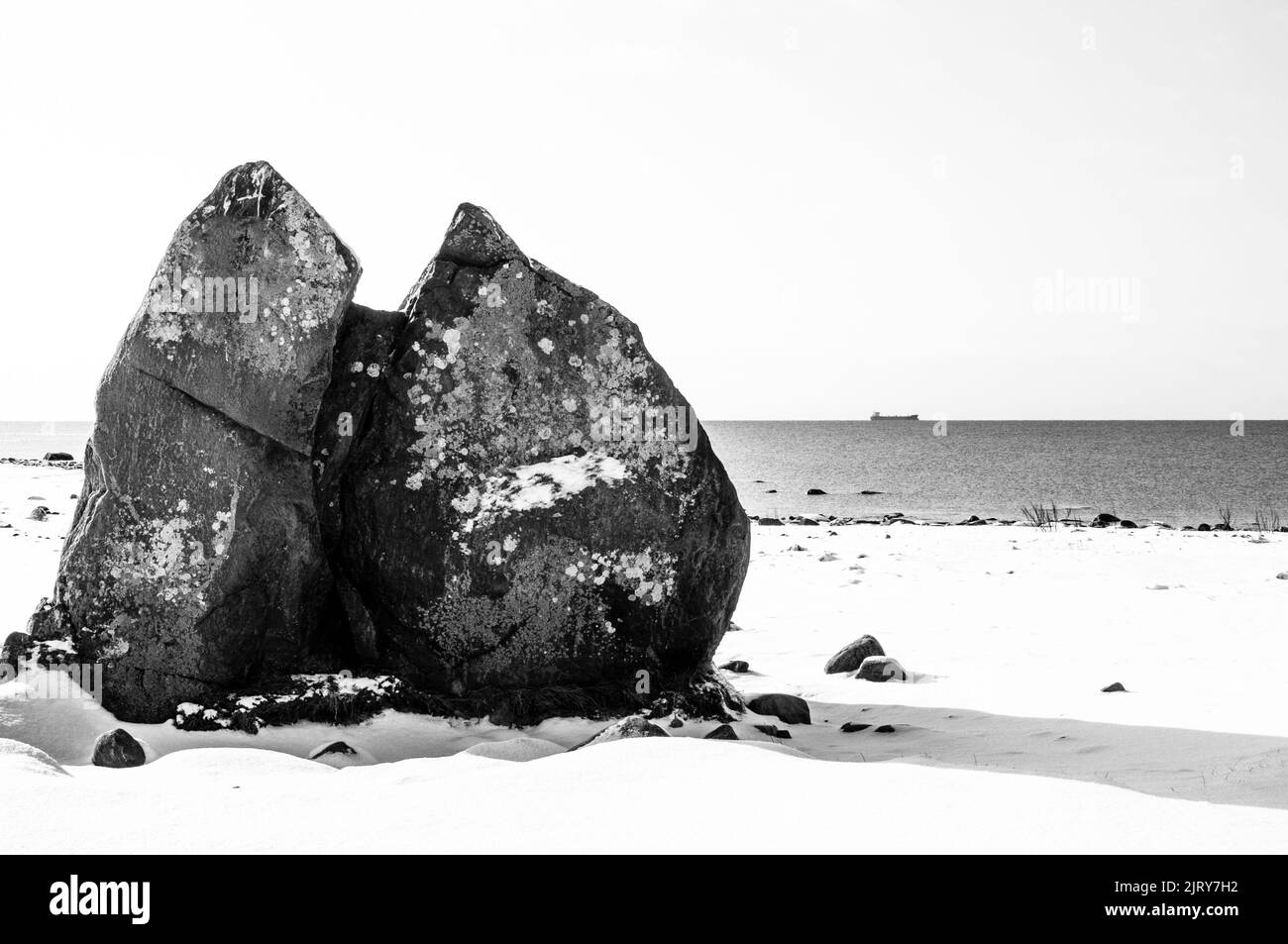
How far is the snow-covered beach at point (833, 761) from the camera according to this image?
137 inches

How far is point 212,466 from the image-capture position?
231 inches

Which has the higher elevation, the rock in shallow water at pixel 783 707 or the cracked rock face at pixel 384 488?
the cracked rock face at pixel 384 488

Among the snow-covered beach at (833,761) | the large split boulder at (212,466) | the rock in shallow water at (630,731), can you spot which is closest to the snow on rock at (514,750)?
the snow-covered beach at (833,761)

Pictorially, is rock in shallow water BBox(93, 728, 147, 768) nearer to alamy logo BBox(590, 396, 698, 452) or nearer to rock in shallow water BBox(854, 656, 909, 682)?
alamy logo BBox(590, 396, 698, 452)

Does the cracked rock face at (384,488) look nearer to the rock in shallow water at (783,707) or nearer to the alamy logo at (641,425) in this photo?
the alamy logo at (641,425)

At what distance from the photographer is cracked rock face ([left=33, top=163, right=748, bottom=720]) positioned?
5.82m

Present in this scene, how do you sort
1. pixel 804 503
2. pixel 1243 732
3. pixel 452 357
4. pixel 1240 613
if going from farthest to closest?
pixel 804 503
pixel 1240 613
pixel 452 357
pixel 1243 732

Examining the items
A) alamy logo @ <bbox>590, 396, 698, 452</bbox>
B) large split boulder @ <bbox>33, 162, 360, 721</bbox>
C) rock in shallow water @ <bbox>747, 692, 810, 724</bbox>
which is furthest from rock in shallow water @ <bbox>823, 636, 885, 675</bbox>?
large split boulder @ <bbox>33, 162, 360, 721</bbox>

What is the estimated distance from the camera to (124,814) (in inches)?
143

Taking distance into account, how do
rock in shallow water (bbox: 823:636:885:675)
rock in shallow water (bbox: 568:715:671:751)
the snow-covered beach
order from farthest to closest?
1. rock in shallow water (bbox: 823:636:885:675)
2. rock in shallow water (bbox: 568:715:671:751)
3. the snow-covered beach
